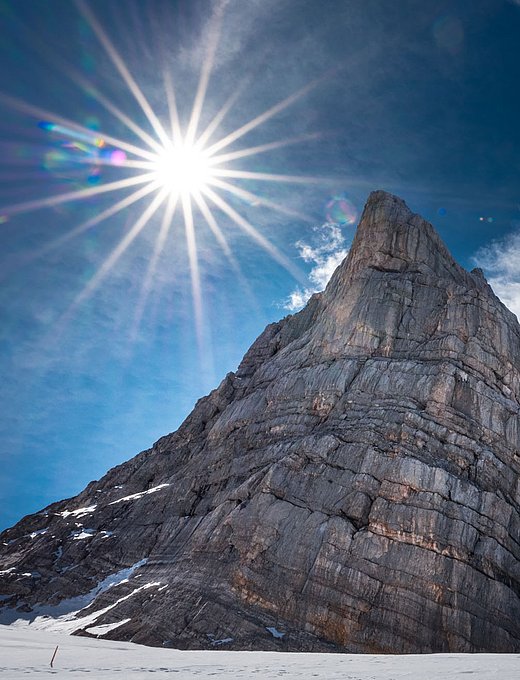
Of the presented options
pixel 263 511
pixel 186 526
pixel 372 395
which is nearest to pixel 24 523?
pixel 186 526

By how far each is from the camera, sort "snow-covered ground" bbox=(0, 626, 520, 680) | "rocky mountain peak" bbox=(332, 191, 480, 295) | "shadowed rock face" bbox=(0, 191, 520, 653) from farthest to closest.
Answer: "rocky mountain peak" bbox=(332, 191, 480, 295), "shadowed rock face" bbox=(0, 191, 520, 653), "snow-covered ground" bbox=(0, 626, 520, 680)

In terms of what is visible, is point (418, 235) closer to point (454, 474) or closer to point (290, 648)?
point (454, 474)

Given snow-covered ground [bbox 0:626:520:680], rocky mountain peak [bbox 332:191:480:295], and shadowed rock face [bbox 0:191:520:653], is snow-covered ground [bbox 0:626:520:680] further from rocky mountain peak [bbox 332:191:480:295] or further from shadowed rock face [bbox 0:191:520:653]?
rocky mountain peak [bbox 332:191:480:295]

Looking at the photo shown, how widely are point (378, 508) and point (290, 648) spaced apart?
1165 centimetres

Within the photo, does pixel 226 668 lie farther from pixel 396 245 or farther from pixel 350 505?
pixel 396 245

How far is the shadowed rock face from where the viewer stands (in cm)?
3491

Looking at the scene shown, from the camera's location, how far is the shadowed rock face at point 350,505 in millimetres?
34906

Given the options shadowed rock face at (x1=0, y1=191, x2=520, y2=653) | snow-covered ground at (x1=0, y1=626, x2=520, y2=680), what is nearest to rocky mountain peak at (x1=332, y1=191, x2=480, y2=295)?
shadowed rock face at (x1=0, y1=191, x2=520, y2=653)

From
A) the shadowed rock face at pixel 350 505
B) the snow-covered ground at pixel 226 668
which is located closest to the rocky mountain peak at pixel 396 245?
the shadowed rock face at pixel 350 505

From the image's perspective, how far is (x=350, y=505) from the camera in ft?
132

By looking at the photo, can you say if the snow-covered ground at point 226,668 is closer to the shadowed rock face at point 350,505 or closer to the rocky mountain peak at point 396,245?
the shadowed rock face at point 350,505

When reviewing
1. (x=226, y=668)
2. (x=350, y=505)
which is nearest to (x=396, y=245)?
(x=350, y=505)

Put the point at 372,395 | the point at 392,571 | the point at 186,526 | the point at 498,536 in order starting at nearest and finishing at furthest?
the point at 392,571 < the point at 498,536 < the point at 372,395 < the point at 186,526

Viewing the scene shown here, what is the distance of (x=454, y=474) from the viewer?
41312mm
